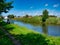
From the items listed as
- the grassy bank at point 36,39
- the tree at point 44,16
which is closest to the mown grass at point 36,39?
the grassy bank at point 36,39

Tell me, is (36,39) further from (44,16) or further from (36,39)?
(44,16)

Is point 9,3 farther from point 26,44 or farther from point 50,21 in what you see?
point 50,21

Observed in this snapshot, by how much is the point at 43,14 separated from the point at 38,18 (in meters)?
4.18

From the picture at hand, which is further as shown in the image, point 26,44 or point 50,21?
point 50,21

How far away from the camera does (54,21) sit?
3435 inches

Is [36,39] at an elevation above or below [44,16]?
above

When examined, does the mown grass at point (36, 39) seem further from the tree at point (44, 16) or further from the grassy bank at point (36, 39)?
the tree at point (44, 16)

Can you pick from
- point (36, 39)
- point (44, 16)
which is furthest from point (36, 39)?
point (44, 16)

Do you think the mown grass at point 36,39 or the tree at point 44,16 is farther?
the tree at point 44,16

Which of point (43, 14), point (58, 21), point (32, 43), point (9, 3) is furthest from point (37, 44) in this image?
point (43, 14)

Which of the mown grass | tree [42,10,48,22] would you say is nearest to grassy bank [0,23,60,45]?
the mown grass

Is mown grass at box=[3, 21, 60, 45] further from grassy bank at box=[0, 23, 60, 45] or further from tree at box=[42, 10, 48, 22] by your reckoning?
tree at box=[42, 10, 48, 22]

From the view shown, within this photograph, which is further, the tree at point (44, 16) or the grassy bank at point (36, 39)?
the tree at point (44, 16)

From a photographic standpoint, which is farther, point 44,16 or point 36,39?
point 44,16
